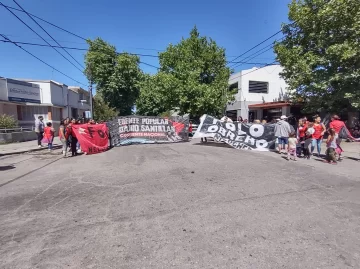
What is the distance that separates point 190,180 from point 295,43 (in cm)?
1600

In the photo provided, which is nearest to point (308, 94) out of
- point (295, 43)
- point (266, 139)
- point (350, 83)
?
point (350, 83)

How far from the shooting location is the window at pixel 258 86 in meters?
28.7

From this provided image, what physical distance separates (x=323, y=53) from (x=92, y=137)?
50.3 ft

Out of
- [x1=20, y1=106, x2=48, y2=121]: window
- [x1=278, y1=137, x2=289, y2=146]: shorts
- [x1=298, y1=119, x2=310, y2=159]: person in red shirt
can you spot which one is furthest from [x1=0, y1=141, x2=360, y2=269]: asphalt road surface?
[x1=20, y1=106, x2=48, y2=121]: window

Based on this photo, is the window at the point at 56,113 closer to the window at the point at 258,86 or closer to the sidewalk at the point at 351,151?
the window at the point at 258,86

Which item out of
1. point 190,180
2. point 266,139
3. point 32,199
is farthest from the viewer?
point 266,139

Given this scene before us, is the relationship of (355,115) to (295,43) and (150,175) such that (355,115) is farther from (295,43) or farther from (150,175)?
(150,175)

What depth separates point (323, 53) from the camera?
16703 millimetres

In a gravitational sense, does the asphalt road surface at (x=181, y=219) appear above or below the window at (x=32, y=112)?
below

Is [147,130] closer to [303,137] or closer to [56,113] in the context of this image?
[303,137]

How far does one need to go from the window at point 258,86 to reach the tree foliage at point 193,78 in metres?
4.67

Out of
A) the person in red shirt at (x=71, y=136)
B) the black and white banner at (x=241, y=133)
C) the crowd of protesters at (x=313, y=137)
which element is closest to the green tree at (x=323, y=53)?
the black and white banner at (x=241, y=133)

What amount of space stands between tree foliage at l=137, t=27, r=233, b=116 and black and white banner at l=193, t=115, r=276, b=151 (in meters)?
8.61

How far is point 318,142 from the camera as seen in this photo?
10.1 meters
